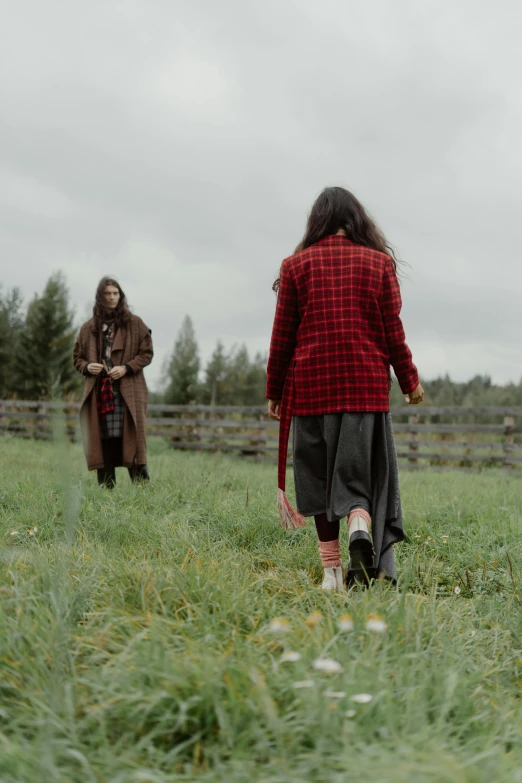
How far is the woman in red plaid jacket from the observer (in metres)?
3.10

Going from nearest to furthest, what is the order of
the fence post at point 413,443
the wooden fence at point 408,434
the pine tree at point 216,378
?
1. the wooden fence at point 408,434
2. the fence post at point 413,443
3. the pine tree at point 216,378

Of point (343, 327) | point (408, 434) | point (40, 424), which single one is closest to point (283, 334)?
point (343, 327)

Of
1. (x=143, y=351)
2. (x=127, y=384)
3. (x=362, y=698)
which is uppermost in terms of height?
(x=143, y=351)

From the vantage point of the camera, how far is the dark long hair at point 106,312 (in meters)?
5.82

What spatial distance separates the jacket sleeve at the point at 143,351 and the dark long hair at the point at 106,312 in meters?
0.17

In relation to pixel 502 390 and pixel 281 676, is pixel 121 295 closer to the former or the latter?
pixel 281 676

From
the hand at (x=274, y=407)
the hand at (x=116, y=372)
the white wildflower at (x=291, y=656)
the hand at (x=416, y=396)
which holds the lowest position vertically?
the white wildflower at (x=291, y=656)

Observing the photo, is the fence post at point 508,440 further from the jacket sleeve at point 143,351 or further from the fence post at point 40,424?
the fence post at point 40,424

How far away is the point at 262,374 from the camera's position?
55.1m

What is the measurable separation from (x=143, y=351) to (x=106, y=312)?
0.46 metres

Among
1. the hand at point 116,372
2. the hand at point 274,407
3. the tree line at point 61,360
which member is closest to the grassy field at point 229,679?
the hand at point 274,407

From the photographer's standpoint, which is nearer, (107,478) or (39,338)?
(107,478)

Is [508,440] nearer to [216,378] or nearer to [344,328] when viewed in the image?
[344,328]

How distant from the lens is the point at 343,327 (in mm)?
3111
